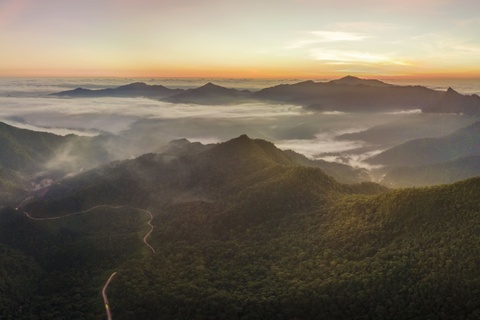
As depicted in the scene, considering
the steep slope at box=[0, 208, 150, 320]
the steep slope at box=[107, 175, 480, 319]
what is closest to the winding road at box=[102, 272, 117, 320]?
the steep slope at box=[0, 208, 150, 320]

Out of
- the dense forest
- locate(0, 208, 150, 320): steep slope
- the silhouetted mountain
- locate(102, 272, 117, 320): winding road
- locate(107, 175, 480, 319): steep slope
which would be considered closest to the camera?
locate(107, 175, 480, 319): steep slope

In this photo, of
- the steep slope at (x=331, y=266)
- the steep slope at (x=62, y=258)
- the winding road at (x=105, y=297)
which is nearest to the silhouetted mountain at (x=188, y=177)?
the steep slope at (x=62, y=258)

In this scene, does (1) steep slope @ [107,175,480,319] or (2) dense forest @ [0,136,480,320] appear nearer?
(1) steep slope @ [107,175,480,319]

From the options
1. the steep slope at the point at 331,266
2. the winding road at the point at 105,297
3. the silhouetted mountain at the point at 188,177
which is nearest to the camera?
the steep slope at the point at 331,266

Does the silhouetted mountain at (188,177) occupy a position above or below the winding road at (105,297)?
above

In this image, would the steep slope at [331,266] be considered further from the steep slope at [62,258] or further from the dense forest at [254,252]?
the steep slope at [62,258]

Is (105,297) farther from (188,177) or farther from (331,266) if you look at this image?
(188,177)

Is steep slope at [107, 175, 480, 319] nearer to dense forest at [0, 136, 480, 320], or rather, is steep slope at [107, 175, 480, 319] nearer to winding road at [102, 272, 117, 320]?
dense forest at [0, 136, 480, 320]

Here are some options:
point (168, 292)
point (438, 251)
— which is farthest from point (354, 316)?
point (168, 292)

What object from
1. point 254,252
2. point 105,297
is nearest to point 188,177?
point 254,252

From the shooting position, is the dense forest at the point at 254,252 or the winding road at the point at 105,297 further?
the winding road at the point at 105,297
